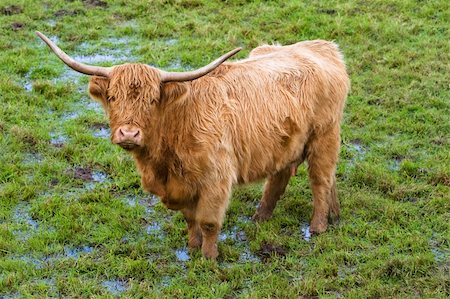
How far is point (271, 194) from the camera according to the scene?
20.7 ft

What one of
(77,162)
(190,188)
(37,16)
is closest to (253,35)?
(37,16)

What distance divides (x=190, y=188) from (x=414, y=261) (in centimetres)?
183

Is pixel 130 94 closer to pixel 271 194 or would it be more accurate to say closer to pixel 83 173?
pixel 271 194

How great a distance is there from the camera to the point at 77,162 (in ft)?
23.6

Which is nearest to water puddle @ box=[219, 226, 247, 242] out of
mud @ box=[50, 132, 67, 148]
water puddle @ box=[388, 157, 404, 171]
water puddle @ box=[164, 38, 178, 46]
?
water puddle @ box=[388, 157, 404, 171]

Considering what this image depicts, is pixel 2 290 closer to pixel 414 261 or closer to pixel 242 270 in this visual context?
pixel 242 270

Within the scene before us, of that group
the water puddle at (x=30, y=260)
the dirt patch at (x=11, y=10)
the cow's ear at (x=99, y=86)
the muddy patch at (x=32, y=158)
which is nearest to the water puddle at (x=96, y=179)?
the muddy patch at (x=32, y=158)

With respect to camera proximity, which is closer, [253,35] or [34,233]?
[34,233]

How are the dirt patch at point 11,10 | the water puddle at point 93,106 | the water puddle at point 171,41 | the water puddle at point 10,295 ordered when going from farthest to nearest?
the dirt patch at point 11,10 < the water puddle at point 171,41 < the water puddle at point 93,106 < the water puddle at point 10,295

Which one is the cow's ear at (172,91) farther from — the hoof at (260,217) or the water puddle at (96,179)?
the water puddle at (96,179)

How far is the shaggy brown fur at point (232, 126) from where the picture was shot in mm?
4977

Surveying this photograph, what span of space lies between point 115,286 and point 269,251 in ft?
4.21

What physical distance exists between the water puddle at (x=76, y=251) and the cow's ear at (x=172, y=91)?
158 centimetres

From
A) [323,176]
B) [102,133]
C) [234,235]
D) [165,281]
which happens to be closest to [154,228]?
[234,235]
